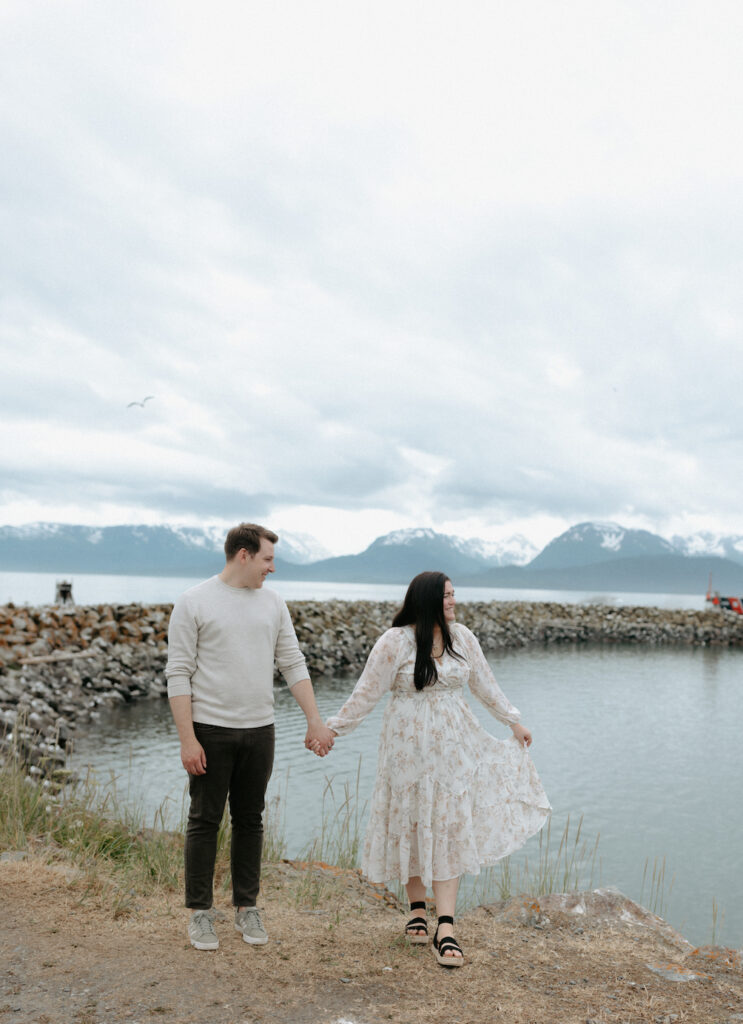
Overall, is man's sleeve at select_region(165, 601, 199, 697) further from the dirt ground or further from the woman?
the dirt ground

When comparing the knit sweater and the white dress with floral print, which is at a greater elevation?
the knit sweater

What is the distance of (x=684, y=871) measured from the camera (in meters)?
7.87

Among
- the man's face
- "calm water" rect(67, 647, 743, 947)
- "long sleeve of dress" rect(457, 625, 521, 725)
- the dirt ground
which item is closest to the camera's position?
the dirt ground

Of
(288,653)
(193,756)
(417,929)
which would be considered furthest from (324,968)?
(288,653)

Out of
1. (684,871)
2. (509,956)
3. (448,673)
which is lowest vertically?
(684,871)

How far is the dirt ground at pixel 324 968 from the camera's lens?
134 inches

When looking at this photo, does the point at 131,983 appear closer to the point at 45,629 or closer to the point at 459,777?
the point at 459,777

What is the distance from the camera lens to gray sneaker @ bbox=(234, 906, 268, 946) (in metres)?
4.09

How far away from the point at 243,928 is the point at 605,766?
900cm

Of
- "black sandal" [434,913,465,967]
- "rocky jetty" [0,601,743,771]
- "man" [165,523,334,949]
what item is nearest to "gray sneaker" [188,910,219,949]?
"man" [165,523,334,949]

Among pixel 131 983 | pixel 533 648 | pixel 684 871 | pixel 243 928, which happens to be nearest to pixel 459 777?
pixel 243 928

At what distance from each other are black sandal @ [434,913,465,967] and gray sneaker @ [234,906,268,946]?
0.89 m

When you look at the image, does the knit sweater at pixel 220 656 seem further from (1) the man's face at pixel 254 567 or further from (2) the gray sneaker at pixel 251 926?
(2) the gray sneaker at pixel 251 926

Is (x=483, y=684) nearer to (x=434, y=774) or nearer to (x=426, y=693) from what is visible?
(x=426, y=693)
